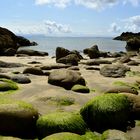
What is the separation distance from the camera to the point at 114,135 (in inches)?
310

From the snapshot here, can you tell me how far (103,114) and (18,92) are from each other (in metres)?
4.27

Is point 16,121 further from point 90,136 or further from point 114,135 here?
point 114,135

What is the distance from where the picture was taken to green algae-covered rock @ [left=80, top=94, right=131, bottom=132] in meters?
8.74

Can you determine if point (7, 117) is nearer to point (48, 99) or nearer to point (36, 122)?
point (36, 122)

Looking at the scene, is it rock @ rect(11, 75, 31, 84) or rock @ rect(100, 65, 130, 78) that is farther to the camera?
rock @ rect(100, 65, 130, 78)

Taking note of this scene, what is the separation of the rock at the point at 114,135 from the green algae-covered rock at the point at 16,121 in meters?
1.71

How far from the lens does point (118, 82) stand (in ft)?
49.8

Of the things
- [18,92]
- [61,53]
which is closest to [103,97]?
[18,92]

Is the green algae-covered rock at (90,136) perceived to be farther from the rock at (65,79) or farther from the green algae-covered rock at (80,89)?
the rock at (65,79)

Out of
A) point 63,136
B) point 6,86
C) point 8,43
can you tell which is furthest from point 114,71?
point 8,43

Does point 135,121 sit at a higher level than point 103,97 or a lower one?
lower

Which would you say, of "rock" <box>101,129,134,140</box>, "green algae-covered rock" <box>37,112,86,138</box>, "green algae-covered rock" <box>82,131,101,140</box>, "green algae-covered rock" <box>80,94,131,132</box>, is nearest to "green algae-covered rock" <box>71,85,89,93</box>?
"green algae-covered rock" <box>80,94,131,132</box>

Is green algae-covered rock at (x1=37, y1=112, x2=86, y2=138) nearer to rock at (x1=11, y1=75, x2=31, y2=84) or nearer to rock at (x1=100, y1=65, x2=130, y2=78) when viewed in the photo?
rock at (x1=11, y1=75, x2=31, y2=84)

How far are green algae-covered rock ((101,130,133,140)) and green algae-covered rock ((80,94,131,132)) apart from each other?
0.51 m
